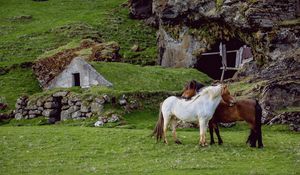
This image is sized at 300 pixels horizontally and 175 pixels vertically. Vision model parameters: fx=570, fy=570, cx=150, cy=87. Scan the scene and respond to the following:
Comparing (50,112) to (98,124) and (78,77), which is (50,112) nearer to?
(98,124)

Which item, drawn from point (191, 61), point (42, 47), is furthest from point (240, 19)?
point (42, 47)

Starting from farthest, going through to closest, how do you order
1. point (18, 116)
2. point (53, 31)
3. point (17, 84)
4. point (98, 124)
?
point (53, 31), point (17, 84), point (18, 116), point (98, 124)

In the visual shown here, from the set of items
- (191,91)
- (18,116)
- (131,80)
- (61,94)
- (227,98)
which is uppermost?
(191,91)

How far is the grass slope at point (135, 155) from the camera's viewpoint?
20109mm

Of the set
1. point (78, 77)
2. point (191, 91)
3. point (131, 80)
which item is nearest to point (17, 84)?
point (78, 77)

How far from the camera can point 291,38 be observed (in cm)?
4356

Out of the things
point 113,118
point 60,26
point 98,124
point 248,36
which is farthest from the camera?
point 60,26

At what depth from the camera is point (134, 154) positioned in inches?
938

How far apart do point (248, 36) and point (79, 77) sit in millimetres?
14298

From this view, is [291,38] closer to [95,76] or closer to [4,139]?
[95,76]

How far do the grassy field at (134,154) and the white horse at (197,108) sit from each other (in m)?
0.94

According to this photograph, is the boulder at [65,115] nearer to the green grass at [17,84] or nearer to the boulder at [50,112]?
the boulder at [50,112]

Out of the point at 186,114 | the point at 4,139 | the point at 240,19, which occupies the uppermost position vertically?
the point at 240,19

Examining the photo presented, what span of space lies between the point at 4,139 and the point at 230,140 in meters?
12.0
